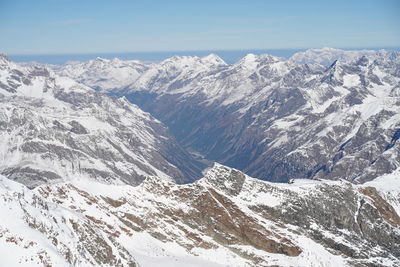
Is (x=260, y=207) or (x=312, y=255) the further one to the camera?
(x=260, y=207)

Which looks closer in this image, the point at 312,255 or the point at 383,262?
the point at 312,255

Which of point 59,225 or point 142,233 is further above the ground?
point 59,225

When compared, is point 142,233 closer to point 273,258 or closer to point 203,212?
point 203,212

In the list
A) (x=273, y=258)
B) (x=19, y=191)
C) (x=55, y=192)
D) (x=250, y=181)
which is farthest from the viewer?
(x=250, y=181)

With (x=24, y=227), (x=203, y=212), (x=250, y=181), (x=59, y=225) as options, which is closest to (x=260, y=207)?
(x=250, y=181)

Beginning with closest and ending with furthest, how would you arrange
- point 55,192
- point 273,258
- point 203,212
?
point 55,192 < point 273,258 < point 203,212

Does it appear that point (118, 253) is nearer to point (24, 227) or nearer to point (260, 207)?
point (24, 227)

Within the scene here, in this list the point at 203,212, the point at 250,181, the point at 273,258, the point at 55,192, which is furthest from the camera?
the point at 250,181

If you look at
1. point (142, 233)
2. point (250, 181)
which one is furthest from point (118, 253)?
point (250, 181)

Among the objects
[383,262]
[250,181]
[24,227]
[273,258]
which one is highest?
[24,227]
